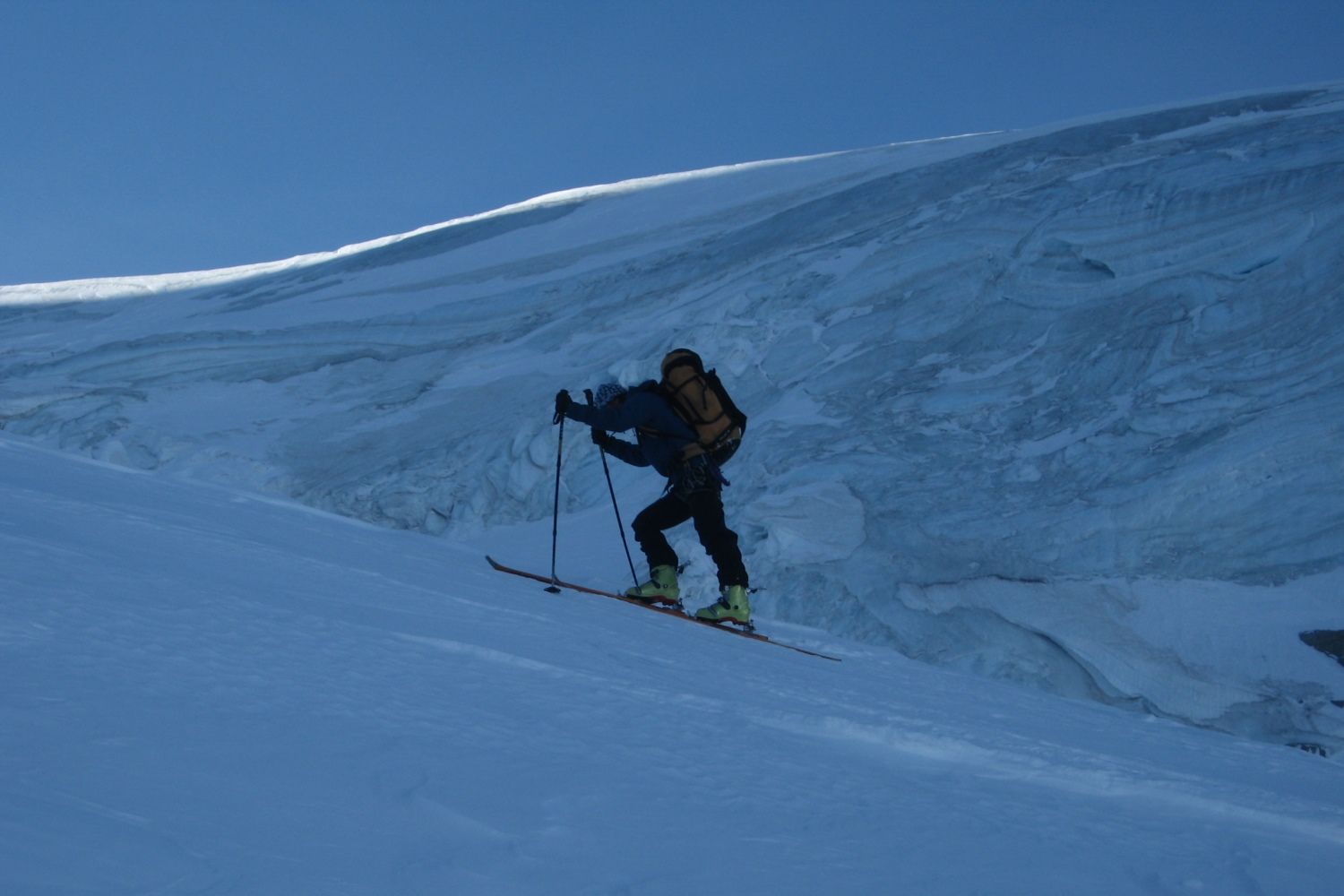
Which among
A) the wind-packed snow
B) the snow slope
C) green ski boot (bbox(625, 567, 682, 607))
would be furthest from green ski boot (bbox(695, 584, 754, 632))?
the snow slope

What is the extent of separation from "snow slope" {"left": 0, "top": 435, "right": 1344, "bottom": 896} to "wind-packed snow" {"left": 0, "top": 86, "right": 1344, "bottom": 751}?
215cm

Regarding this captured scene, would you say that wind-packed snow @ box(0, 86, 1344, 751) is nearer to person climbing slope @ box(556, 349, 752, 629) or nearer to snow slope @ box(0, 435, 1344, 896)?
person climbing slope @ box(556, 349, 752, 629)

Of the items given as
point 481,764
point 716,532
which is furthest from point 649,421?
point 481,764

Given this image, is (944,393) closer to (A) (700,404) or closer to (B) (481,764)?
(A) (700,404)

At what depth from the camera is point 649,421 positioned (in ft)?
16.9

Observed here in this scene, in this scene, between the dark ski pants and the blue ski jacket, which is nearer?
the blue ski jacket

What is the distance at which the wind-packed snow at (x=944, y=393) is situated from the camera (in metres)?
5.84

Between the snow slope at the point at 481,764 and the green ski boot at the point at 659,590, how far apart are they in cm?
172

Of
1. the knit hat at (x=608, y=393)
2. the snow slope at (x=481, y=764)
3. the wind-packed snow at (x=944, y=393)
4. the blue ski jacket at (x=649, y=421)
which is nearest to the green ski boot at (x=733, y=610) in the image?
the blue ski jacket at (x=649, y=421)

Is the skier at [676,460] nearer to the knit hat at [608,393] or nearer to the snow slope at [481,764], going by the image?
the knit hat at [608,393]

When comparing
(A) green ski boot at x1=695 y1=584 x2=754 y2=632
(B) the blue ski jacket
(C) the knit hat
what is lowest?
(A) green ski boot at x1=695 y1=584 x2=754 y2=632

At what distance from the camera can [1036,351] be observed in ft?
26.3

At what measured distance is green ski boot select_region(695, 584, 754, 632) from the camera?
16.8 feet

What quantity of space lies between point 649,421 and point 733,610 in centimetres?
100
